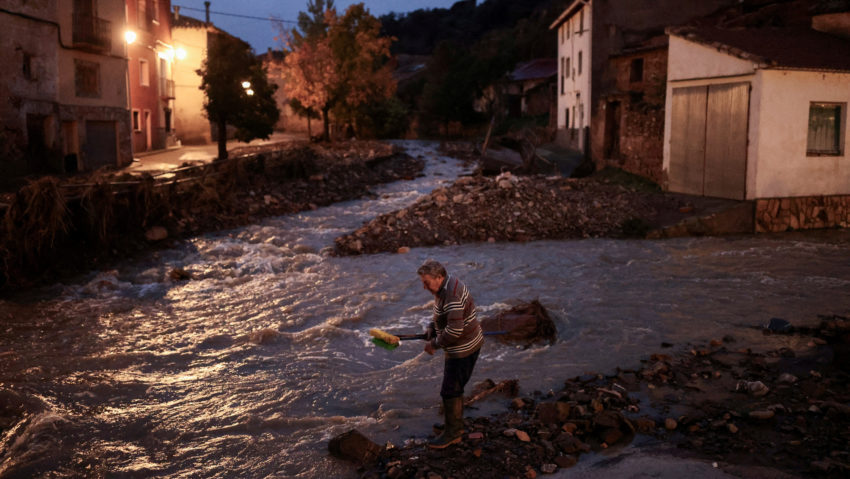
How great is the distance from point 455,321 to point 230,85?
21.6 metres

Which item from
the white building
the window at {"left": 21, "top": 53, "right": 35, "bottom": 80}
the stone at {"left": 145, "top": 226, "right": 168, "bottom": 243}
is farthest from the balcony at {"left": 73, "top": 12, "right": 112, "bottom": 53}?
the white building

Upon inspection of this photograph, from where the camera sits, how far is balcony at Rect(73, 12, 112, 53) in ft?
76.0

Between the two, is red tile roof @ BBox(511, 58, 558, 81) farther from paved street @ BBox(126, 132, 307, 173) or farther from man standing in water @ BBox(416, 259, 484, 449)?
man standing in water @ BBox(416, 259, 484, 449)

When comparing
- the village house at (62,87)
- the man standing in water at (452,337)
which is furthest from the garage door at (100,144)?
→ the man standing in water at (452,337)

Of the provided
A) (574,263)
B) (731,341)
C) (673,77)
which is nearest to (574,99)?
(673,77)

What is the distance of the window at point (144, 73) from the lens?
Answer: 31264 mm

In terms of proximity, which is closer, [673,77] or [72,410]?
[72,410]

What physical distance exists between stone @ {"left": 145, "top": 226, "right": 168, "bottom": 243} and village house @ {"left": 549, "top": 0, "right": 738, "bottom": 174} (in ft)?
44.8

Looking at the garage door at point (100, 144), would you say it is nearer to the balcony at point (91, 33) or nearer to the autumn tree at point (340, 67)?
the balcony at point (91, 33)

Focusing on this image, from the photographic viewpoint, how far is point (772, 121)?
48.9 feet

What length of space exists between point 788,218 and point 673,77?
4.65m

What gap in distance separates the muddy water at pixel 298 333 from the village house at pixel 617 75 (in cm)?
668

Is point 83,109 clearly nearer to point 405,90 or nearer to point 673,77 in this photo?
point 673,77

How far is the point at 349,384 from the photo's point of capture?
746 cm
